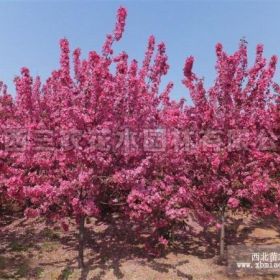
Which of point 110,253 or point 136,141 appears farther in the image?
point 110,253

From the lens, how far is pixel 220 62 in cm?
956

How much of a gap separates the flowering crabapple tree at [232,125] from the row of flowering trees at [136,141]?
3 cm

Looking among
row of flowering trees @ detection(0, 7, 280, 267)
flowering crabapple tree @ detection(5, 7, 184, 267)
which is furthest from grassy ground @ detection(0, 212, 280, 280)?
flowering crabapple tree @ detection(5, 7, 184, 267)

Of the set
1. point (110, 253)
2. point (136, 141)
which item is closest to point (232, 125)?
point (136, 141)

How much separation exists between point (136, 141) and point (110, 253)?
4.03 meters

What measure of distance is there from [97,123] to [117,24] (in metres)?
2.52

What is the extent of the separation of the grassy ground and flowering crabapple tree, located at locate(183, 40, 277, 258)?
205cm

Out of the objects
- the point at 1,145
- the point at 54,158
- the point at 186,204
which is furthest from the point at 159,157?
the point at 1,145

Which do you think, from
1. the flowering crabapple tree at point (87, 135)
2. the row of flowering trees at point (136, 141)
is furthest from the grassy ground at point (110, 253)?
the flowering crabapple tree at point (87, 135)

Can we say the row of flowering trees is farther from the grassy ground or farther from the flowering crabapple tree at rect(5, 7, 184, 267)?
the grassy ground

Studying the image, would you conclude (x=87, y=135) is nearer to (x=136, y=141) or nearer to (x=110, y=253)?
(x=136, y=141)

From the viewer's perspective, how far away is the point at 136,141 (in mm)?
Answer: 8266

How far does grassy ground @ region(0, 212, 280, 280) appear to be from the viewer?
920 cm

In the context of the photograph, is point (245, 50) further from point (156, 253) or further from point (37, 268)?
point (37, 268)
